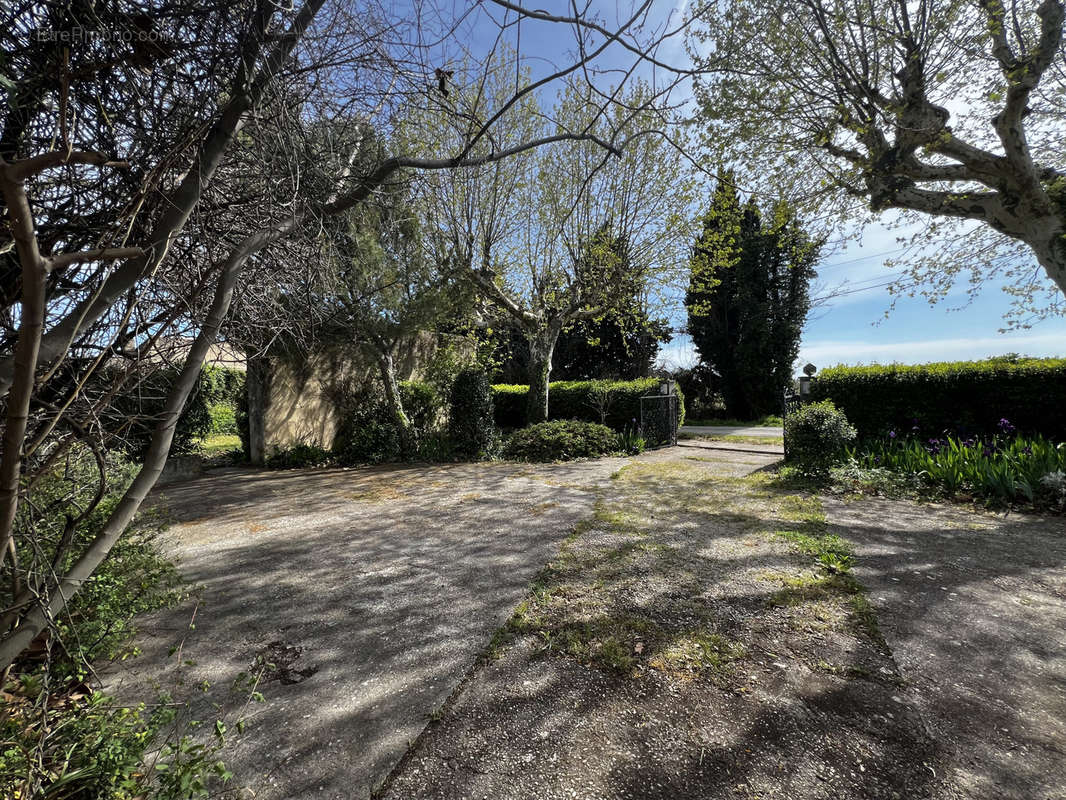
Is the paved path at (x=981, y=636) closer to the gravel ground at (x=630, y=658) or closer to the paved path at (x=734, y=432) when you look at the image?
the gravel ground at (x=630, y=658)

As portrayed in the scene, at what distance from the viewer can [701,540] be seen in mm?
3898

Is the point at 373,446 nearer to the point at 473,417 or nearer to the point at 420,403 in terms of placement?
the point at 420,403

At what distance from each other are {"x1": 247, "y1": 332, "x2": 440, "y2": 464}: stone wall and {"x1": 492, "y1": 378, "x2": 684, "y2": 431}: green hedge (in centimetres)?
354

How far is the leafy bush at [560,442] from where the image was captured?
8.88 metres

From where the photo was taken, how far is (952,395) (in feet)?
23.2

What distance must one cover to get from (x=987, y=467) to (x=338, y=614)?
7076mm

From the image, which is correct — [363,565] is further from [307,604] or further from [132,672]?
[132,672]

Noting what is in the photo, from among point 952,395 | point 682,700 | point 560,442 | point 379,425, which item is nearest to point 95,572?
point 682,700

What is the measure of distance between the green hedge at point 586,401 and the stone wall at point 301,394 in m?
3.54

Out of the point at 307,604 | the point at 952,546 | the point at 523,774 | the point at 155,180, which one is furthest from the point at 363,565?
the point at 952,546

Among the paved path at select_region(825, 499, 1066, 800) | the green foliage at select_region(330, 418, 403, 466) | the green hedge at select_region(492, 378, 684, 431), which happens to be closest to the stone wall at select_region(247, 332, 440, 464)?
the green foliage at select_region(330, 418, 403, 466)

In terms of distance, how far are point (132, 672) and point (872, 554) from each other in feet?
16.3

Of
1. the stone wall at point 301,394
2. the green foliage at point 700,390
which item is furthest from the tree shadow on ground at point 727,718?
the green foliage at point 700,390

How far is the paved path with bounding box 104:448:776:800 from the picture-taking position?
1704 millimetres
